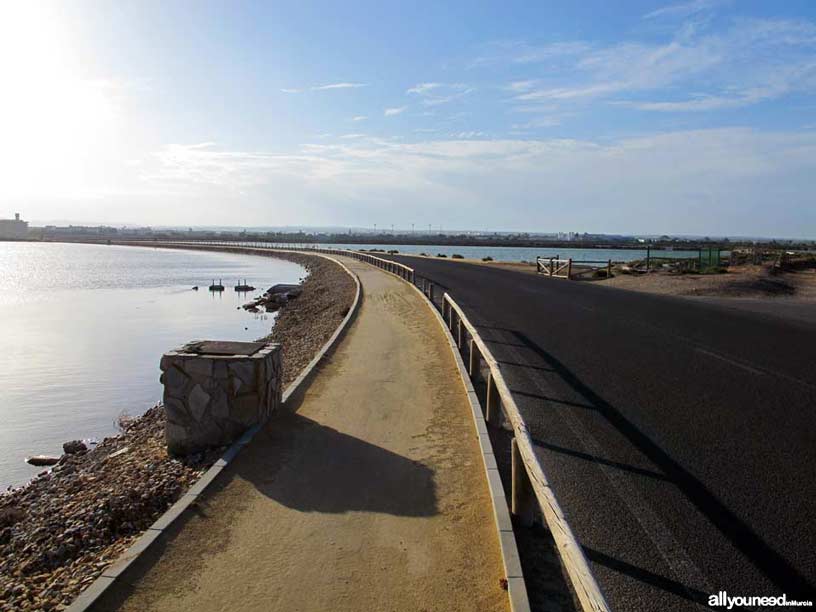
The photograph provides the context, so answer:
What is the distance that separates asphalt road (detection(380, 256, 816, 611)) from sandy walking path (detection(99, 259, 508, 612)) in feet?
3.01

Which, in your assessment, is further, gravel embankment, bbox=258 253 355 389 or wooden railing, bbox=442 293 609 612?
gravel embankment, bbox=258 253 355 389

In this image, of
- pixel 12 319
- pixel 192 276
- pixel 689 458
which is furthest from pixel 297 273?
pixel 689 458

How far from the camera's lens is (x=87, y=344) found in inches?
1045

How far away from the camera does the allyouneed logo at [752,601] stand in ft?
13.6

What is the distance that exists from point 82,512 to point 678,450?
6.59 metres

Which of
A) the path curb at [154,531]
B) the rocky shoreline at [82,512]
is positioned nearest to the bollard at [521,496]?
the path curb at [154,531]

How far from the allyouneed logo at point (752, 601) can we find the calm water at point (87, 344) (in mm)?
11388

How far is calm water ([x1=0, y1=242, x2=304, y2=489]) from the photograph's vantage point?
14.9m

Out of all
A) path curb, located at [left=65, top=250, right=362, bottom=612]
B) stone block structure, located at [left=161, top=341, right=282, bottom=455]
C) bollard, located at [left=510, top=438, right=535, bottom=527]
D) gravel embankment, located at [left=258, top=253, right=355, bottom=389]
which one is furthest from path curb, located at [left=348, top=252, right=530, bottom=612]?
gravel embankment, located at [left=258, top=253, right=355, bottom=389]

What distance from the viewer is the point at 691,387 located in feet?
31.3

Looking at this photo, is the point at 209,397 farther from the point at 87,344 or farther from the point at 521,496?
the point at 87,344

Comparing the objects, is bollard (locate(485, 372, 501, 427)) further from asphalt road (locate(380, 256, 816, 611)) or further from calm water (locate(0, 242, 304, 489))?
calm water (locate(0, 242, 304, 489))

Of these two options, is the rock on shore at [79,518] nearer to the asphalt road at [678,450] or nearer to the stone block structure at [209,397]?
the stone block structure at [209,397]

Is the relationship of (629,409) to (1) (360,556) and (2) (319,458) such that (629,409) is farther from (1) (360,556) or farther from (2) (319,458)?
(1) (360,556)
